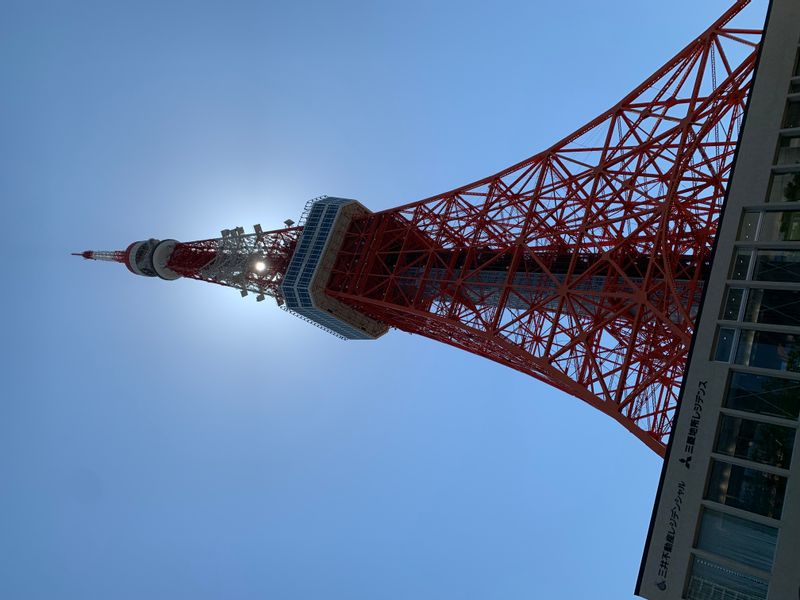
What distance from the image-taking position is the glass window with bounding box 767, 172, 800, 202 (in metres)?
14.2

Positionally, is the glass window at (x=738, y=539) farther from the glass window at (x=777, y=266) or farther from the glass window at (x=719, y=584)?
the glass window at (x=777, y=266)

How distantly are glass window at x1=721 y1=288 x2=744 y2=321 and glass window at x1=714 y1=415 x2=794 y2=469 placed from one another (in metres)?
2.48

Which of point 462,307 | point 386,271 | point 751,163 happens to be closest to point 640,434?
point 751,163

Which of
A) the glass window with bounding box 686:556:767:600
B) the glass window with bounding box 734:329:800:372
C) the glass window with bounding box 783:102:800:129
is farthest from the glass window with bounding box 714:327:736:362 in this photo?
the glass window with bounding box 783:102:800:129

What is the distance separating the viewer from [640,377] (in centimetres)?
2355

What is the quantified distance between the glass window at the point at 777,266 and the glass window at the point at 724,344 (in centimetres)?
146

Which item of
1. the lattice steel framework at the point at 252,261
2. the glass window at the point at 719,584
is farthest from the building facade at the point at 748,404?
the lattice steel framework at the point at 252,261

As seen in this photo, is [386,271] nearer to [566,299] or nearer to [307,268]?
[307,268]

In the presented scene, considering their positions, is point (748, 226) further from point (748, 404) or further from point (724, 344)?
point (748, 404)

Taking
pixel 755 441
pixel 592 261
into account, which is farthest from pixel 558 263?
pixel 755 441

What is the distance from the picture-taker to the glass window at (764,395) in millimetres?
12719

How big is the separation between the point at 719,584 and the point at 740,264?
25.0ft

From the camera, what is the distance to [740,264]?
14.6 meters

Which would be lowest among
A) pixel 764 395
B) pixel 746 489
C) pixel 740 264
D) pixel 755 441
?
pixel 746 489
